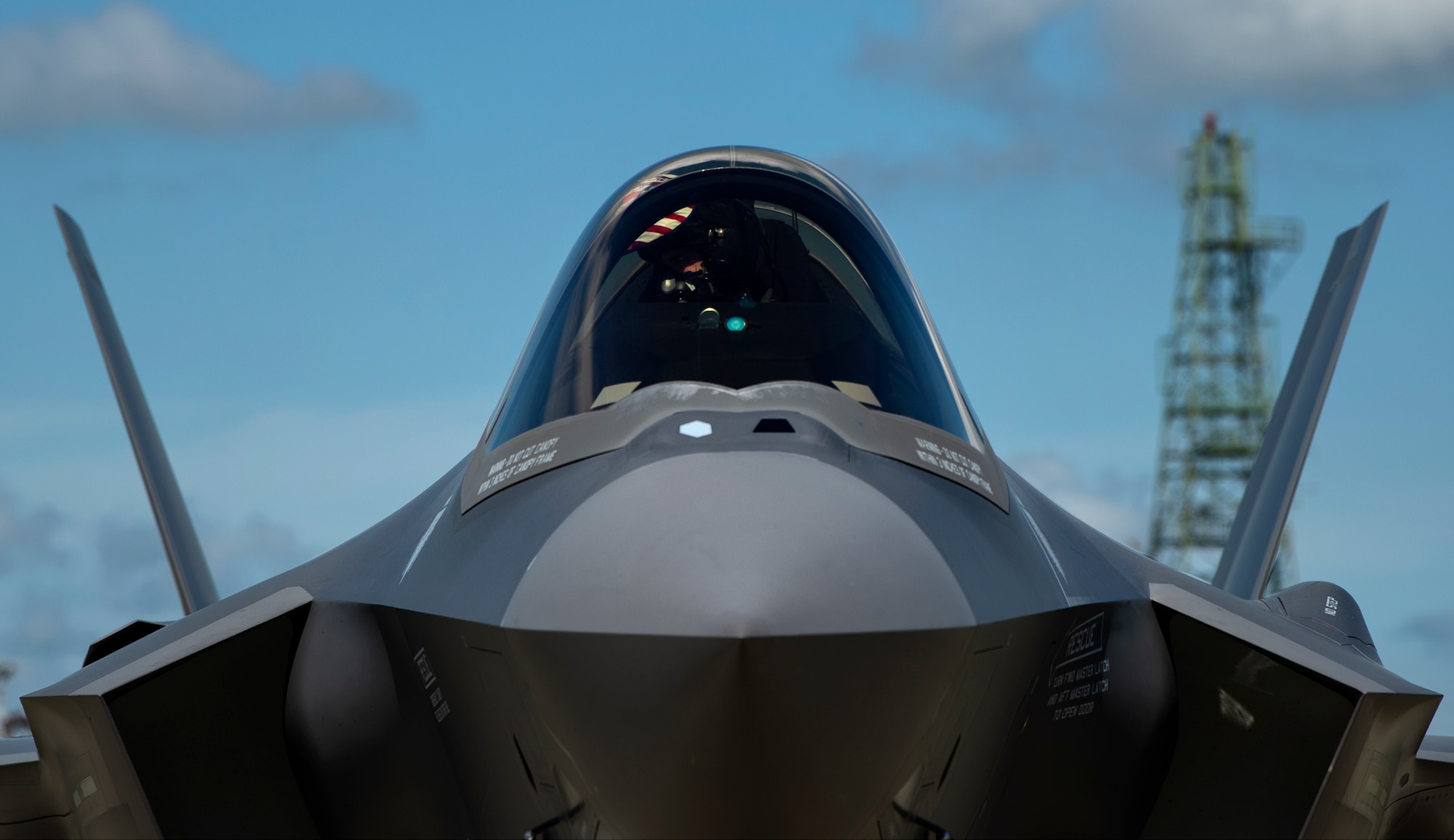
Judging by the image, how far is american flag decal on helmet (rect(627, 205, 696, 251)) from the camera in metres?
4.19

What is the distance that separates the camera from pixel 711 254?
161 inches

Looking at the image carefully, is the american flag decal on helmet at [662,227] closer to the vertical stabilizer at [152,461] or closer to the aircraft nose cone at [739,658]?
the aircraft nose cone at [739,658]

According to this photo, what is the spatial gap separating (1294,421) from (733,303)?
15.8 ft

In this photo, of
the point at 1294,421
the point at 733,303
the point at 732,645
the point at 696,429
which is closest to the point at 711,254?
the point at 733,303

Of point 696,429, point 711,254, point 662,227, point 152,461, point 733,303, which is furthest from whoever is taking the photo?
point 152,461

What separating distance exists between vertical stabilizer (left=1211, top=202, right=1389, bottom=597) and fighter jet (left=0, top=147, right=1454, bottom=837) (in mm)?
2630

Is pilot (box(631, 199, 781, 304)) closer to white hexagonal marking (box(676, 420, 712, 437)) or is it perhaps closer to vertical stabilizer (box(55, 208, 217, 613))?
white hexagonal marking (box(676, 420, 712, 437))

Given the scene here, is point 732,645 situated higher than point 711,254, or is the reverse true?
point 711,254

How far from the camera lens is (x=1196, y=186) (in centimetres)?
4659

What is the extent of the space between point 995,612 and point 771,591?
59 centimetres

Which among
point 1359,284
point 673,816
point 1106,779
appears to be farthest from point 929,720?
point 1359,284

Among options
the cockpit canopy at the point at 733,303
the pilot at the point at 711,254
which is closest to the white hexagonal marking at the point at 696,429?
the cockpit canopy at the point at 733,303

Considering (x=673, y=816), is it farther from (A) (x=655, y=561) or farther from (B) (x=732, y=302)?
(B) (x=732, y=302)

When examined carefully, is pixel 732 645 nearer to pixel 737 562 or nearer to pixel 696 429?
pixel 737 562
